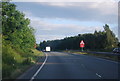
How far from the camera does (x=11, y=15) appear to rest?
31.4 metres

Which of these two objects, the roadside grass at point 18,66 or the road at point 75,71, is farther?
the road at point 75,71

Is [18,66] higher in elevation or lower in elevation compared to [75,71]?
higher

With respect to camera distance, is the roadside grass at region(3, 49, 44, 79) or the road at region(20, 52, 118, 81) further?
the road at region(20, 52, 118, 81)

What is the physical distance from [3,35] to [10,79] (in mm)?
16223

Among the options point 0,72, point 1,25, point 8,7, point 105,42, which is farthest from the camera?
point 105,42

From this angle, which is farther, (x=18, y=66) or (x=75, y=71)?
(x=18, y=66)

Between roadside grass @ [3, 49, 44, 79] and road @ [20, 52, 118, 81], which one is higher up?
roadside grass @ [3, 49, 44, 79]

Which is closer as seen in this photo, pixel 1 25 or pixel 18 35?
pixel 1 25

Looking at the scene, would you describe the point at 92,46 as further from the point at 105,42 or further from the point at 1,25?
the point at 1,25

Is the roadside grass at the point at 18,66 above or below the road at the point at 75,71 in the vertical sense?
above

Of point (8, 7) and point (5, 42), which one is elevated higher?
point (8, 7)

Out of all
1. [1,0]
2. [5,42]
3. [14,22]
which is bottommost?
[5,42]

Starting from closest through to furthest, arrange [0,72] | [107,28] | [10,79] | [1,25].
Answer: [10,79], [0,72], [1,25], [107,28]

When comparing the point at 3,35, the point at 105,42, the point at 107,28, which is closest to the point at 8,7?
the point at 3,35
